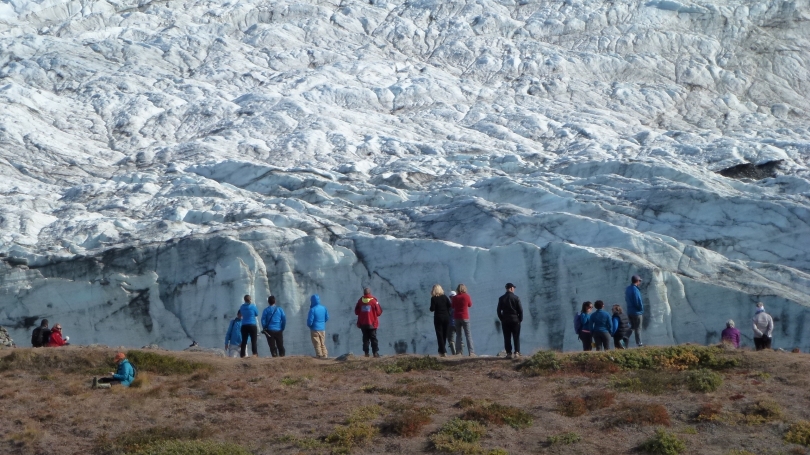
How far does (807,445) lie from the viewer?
44.8 feet

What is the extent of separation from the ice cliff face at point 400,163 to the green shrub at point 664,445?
1134 centimetres

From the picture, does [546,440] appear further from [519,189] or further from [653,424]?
[519,189]

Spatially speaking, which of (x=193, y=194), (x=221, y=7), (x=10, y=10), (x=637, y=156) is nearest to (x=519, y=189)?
(x=637, y=156)

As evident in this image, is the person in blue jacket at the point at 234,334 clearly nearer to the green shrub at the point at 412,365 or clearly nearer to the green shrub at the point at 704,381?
the green shrub at the point at 412,365

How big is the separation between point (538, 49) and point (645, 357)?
1008 inches

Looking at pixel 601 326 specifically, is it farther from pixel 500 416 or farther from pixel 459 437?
pixel 459 437

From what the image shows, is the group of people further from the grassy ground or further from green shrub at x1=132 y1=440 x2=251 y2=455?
green shrub at x1=132 y1=440 x2=251 y2=455

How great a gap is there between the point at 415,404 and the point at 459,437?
1.90 meters

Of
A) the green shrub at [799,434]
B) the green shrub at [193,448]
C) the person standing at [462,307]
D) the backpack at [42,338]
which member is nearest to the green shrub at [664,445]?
the green shrub at [799,434]

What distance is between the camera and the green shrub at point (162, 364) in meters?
19.0

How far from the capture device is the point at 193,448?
13.7 m

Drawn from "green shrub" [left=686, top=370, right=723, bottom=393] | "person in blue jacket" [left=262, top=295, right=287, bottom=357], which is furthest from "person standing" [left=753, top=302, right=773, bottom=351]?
"person in blue jacket" [left=262, top=295, right=287, bottom=357]

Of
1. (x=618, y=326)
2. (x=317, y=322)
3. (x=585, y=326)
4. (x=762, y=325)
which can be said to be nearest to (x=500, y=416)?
(x=585, y=326)

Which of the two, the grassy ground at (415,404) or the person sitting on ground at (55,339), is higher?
the person sitting on ground at (55,339)
